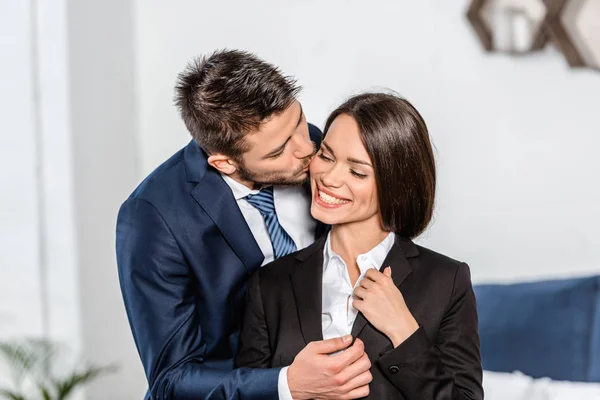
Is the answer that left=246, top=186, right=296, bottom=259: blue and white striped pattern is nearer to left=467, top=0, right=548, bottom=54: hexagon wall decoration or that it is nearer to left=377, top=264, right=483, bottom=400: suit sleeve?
left=377, top=264, right=483, bottom=400: suit sleeve

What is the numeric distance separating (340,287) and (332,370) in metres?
0.24

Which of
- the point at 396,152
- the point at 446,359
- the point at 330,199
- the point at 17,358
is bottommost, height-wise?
the point at 17,358

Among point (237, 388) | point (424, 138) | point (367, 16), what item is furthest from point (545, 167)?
point (237, 388)

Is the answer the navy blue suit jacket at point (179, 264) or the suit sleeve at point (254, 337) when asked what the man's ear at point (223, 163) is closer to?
the navy blue suit jacket at point (179, 264)

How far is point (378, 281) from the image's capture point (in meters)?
1.73

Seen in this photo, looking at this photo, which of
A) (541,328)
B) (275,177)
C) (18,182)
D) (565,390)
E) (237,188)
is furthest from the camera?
(18,182)

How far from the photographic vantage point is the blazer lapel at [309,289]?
5.79 ft

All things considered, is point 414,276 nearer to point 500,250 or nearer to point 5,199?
point 500,250

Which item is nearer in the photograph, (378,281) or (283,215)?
(378,281)

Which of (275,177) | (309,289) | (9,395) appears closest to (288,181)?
(275,177)

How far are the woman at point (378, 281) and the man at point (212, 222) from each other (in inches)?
4.0

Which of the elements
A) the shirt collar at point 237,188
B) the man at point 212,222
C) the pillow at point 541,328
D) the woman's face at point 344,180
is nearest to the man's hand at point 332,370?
the man at point 212,222

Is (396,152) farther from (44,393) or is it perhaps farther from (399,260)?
(44,393)

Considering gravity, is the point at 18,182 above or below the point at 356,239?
below
